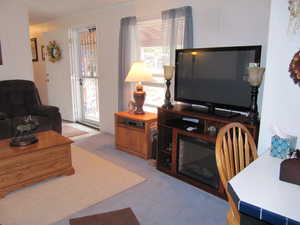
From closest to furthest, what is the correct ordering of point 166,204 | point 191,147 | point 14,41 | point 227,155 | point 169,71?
point 227,155, point 166,204, point 191,147, point 169,71, point 14,41

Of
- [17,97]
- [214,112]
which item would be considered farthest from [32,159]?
[214,112]

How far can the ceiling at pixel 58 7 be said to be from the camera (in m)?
3.77

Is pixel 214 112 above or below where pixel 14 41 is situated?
below

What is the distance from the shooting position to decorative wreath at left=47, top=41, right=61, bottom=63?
203 inches

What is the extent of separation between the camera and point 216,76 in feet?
7.97

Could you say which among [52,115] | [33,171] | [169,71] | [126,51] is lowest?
[33,171]

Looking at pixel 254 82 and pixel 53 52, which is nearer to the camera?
pixel 254 82

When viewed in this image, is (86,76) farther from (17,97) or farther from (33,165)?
(33,165)

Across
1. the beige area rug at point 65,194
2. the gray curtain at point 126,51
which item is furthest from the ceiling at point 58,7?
the beige area rug at point 65,194

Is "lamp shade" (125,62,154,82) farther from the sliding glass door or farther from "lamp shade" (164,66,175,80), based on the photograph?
the sliding glass door

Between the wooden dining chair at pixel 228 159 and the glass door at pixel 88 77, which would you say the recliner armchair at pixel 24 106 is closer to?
the glass door at pixel 88 77

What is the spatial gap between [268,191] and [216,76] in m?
1.53

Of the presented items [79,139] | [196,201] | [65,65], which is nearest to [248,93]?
[196,201]

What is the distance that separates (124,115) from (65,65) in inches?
96.7
